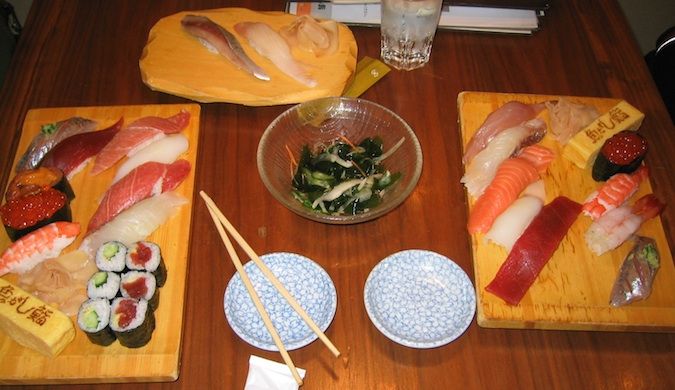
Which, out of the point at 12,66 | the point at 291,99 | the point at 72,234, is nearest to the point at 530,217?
the point at 291,99

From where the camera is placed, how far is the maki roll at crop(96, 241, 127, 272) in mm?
1455

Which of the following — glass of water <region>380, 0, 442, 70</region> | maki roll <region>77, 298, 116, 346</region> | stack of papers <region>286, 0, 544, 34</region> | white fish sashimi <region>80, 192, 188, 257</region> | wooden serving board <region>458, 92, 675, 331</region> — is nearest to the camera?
maki roll <region>77, 298, 116, 346</region>

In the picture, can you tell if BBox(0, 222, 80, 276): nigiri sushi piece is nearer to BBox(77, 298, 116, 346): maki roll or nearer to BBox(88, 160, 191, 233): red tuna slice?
BBox(88, 160, 191, 233): red tuna slice

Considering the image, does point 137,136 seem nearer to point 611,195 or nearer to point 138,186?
point 138,186

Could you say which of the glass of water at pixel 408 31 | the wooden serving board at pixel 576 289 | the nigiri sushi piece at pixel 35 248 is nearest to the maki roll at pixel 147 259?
the nigiri sushi piece at pixel 35 248

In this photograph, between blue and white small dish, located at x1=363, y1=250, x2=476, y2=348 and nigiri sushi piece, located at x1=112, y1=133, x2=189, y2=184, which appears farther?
nigiri sushi piece, located at x1=112, y1=133, x2=189, y2=184

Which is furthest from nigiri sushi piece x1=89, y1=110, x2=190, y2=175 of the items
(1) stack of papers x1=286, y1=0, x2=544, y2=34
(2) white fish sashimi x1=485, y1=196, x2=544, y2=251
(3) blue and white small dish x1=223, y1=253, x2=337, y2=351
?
(2) white fish sashimi x1=485, y1=196, x2=544, y2=251

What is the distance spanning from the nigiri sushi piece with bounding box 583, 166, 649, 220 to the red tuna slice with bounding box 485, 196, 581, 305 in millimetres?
39

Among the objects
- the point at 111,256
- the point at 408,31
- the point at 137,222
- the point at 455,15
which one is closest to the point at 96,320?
the point at 111,256

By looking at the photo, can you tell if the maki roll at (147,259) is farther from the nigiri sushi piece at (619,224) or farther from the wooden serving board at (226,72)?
the nigiri sushi piece at (619,224)

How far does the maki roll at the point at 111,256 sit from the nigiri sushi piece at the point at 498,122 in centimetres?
106

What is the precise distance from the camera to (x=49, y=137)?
1.77 metres

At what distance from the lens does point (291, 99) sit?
1.88 meters

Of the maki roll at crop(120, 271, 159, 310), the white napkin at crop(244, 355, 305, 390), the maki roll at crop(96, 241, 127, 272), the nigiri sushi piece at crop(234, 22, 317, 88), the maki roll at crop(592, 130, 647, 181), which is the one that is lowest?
the white napkin at crop(244, 355, 305, 390)
